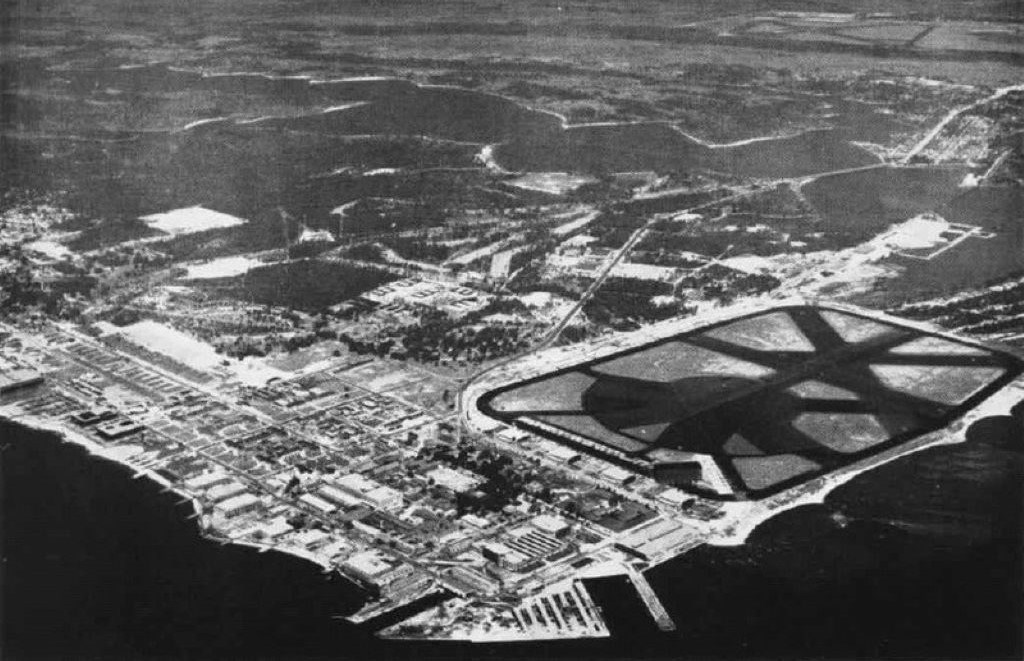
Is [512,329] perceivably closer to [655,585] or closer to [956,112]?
[655,585]

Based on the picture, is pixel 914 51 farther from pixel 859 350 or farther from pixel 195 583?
pixel 195 583

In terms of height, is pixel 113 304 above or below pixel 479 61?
below

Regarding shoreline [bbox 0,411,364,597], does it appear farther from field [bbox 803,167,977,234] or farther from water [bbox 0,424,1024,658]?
field [bbox 803,167,977,234]

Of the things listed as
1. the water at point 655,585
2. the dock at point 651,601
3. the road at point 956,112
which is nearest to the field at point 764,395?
the water at point 655,585

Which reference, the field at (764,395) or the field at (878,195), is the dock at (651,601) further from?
the field at (878,195)

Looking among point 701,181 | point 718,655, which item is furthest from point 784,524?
point 701,181

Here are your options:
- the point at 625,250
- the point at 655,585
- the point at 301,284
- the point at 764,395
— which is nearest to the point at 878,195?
the point at 625,250

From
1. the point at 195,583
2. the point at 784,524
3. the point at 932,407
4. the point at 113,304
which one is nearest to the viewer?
the point at 195,583
